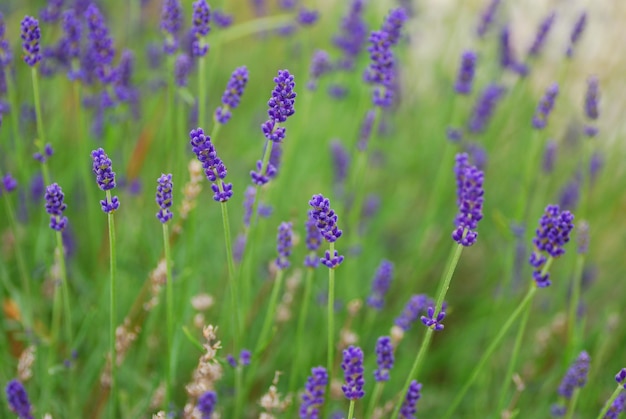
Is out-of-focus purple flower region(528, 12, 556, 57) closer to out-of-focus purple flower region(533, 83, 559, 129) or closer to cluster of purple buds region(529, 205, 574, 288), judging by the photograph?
out-of-focus purple flower region(533, 83, 559, 129)

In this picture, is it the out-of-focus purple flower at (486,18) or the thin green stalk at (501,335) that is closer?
the thin green stalk at (501,335)

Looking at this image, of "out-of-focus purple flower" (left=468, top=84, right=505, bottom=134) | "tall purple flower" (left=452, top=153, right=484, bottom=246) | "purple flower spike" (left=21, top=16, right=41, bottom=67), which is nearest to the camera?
"tall purple flower" (left=452, top=153, right=484, bottom=246)

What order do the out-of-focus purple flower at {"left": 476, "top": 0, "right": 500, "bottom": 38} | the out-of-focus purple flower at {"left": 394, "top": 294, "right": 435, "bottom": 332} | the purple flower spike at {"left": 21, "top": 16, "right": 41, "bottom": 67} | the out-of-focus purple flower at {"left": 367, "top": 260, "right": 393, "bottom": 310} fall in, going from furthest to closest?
the out-of-focus purple flower at {"left": 476, "top": 0, "right": 500, "bottom": 38} → the out-of-focus purple flower at {"left": 367, "top": 260, "right": 393, "bottom": 310} → the out-of-focus purple flower at {"left": 394, "top": 294, "right": 435, "bottom": 332} → the purple flower spike at {"left": 21, "top": 16, "right": 41, "bottom": 67}

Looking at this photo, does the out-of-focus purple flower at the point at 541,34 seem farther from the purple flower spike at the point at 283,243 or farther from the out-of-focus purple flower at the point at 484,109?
the purple flower spike at the point at 283,243

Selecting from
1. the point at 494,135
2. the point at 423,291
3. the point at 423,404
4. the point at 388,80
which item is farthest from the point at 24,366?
the point at 494,135

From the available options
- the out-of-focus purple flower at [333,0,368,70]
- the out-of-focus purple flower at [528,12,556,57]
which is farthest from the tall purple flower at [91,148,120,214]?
the out-of-focus purple flower at [528,12,556,57]

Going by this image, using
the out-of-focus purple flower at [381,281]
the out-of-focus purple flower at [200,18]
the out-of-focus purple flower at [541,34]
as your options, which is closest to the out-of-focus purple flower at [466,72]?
the out-of-focus purple flower at [541,34]

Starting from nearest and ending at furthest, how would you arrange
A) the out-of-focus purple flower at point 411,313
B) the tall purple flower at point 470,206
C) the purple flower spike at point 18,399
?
the tall purple flower at point 470,206
the purple flower spike at point 18,399
the out-of-focus purple flower at point 411,313

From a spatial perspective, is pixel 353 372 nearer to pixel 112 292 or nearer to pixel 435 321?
pixel 435 321
